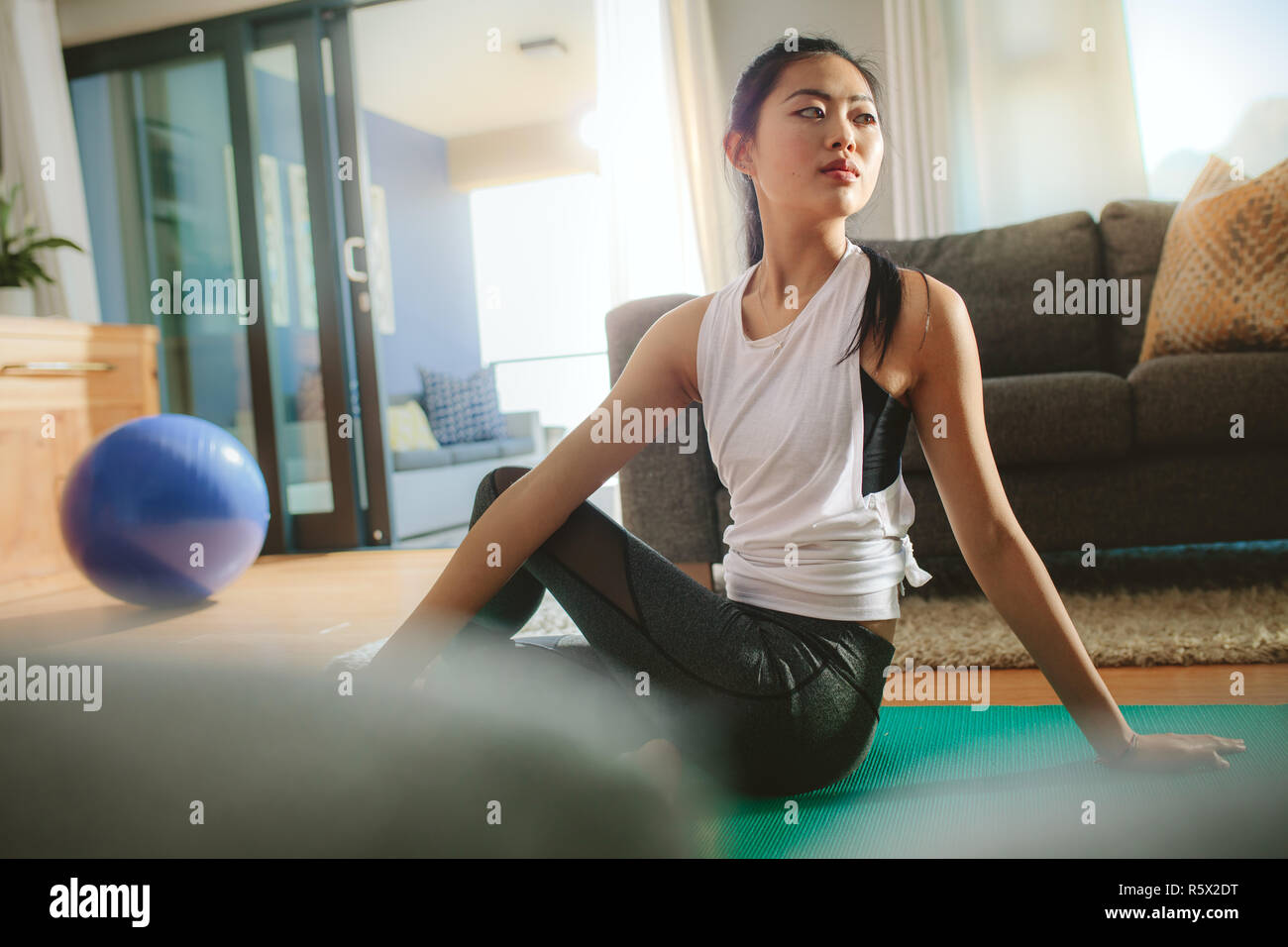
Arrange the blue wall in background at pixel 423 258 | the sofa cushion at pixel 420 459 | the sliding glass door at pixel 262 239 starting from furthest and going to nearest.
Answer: the blue wall in background at pixel 423 258 < the sofa cushion at pixel 420 459 < the sliding glass door at pixel 262 239

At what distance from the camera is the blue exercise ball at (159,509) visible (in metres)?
2.18

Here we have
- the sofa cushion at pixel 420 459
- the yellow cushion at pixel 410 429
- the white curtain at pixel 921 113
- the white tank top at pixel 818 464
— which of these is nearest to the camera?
the white tank top at pixel 818 464

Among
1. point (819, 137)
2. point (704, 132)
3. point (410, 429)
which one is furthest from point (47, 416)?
point (819, 137)

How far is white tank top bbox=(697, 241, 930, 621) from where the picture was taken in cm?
90

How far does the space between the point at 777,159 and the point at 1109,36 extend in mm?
2858

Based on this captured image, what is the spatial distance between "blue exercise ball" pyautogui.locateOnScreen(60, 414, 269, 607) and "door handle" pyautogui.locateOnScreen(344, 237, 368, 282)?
1.46 m

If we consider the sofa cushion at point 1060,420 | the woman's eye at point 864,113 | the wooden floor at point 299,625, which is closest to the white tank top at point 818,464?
the woman's eye at point 864,113

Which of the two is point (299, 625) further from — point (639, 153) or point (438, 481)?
point (639, 153)

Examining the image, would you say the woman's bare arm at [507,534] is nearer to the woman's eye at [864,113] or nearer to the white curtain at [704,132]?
the woman's eye at [864,113]

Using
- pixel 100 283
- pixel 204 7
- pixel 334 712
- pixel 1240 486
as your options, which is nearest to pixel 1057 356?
pixel 1240 486

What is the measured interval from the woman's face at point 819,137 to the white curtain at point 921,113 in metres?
2.46

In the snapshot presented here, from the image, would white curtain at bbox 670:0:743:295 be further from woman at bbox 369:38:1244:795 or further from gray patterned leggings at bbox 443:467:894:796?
gray patterned leggings at bbox 443:467:894:796

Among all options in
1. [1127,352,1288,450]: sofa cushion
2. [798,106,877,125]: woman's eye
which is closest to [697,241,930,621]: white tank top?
[798,106,877,125]: woman's eye
